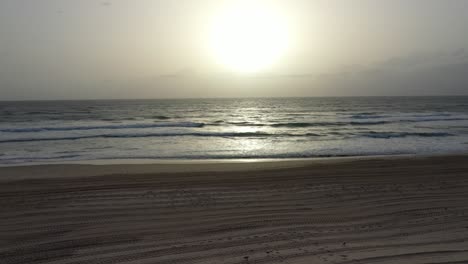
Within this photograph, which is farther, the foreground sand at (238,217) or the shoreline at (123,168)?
the shoreline at (123,168)

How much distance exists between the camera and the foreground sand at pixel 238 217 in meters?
4.24

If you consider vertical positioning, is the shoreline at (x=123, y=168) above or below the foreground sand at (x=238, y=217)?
below

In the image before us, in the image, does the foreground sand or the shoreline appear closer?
the foreground sand

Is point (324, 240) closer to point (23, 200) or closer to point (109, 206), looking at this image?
point (109, 206)

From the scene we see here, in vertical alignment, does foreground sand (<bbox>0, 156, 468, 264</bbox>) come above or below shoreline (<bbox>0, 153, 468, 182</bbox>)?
above

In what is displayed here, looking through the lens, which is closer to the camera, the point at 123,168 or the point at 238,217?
the point at 238,217

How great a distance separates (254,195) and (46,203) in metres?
3.72

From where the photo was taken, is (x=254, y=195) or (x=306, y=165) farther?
(x=306, y=165)

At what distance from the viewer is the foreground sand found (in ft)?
13.9

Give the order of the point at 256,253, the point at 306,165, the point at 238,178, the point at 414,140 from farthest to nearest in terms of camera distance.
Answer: the point at 414,140
the point at 306,165
the point at 238,178
the point at 256,253

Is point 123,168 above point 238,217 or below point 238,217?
below

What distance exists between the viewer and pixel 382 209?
5984 millimetres

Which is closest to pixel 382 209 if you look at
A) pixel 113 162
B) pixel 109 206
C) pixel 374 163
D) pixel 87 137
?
pixel 109 206

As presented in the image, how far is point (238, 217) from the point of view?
5.59 metres
